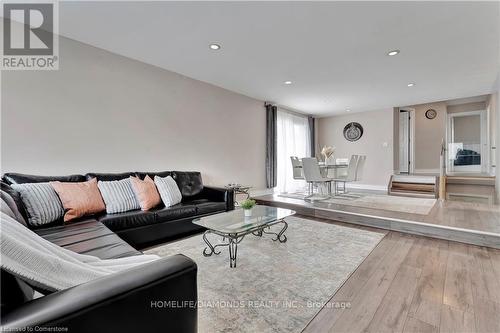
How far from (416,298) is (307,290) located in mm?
Result: 792

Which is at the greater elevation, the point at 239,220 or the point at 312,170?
the point at 312,170

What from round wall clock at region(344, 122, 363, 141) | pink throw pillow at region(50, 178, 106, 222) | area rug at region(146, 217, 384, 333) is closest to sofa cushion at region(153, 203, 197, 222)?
area rug at region(146, 217, 384, 333)

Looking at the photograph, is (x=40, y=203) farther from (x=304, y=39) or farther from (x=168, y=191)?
(x=304, y=39)

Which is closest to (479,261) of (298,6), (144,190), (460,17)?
(460,17)

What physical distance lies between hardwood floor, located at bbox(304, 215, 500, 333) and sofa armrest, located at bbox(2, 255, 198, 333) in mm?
947

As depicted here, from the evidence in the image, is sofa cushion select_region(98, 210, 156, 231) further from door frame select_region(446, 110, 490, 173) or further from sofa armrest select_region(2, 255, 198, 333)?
door frame select_region(446, 110, 490, 173)

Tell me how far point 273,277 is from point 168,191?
185 centimetres

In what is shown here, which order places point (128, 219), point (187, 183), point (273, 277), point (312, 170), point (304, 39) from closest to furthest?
1. point (273, 277)
2. point (128, 219)
3. point (304, 39)
4. point (187, 183)
5. point (312, 170)

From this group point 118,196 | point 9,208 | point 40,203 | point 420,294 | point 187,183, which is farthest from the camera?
point 187,183

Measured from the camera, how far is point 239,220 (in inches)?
98.3

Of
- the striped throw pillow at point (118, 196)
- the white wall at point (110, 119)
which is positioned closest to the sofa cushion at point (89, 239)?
the striped throw pillow at point (118, 196)

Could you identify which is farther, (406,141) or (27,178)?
(406,141)

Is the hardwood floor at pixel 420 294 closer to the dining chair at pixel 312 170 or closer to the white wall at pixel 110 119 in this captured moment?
the dining chair at pixel 312 170

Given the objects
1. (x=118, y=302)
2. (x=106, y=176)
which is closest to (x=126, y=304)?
(x=118, y=302)
